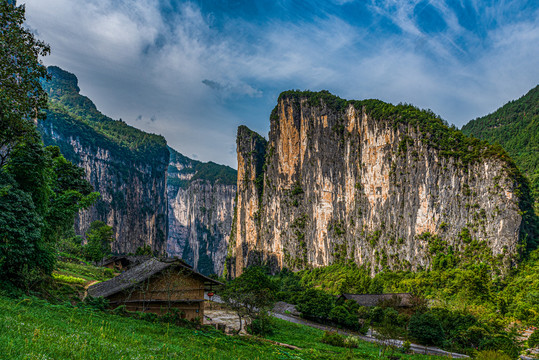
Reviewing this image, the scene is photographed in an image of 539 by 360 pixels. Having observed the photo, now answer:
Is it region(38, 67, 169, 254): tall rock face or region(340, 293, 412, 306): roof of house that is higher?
region(38, 67, 169, 254): tall rock face

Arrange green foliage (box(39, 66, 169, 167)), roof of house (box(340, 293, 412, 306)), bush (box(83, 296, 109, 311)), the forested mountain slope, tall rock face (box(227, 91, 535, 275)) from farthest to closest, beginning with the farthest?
green foliage (box(39, 66, 169, 167)) → the forested mountain slope → tall rock face (box(227, 91, 535, 275)) → roof of house (box(340, 293, 412, 306)) → bush (box(83, 296, 109, 311))

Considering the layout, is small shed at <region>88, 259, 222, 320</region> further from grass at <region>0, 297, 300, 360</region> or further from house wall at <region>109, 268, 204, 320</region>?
grass at <region>0, 297, 300, 360</region>

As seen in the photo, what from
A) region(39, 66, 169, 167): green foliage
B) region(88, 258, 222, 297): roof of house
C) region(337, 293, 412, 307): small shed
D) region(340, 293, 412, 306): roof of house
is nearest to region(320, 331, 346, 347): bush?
region(88, 258, 222, 297): roof of house

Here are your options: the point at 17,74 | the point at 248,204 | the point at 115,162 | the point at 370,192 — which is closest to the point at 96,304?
the point at 17,74

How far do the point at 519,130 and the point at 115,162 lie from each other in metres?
138

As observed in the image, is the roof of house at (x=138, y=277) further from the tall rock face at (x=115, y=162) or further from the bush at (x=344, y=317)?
the tall rock face at (x=115, y=162)

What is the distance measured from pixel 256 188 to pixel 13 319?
4391 inches

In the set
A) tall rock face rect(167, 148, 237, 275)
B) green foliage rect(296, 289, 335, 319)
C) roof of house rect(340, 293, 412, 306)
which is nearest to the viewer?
green foliage rect(296, 289, 335, 319)

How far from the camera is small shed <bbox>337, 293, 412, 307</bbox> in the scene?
4562cm

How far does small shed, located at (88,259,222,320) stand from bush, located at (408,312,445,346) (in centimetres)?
2261

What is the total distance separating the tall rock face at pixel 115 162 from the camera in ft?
370

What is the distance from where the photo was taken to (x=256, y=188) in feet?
392

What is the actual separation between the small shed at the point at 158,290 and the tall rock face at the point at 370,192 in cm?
5111

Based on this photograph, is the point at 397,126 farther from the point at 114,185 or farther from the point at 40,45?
the point at 114,185
